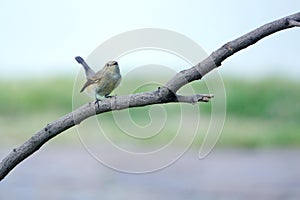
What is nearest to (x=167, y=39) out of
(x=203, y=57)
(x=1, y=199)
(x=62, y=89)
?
(x=203, y=57)

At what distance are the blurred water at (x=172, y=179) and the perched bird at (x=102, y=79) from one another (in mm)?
2719

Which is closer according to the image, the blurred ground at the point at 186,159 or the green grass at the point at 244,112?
the blurred ground at the point at 186,159

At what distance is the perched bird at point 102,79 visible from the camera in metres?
0.98

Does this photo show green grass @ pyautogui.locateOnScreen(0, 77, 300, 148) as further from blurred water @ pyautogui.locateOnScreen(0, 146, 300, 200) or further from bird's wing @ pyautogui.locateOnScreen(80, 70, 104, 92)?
bird's wing @ pyautogui.locateOnScreen(80, 70, 104, 92)

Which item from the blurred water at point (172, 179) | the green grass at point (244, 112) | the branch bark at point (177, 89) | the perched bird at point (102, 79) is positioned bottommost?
the branch bark at point (177, 89)

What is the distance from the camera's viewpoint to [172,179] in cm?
410

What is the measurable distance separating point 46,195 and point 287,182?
1.17 metres

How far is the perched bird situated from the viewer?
0.98 meters

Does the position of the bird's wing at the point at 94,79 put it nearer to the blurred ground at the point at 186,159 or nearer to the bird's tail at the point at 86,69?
the bird's tail at the point at 86,69

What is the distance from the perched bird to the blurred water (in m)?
2.72

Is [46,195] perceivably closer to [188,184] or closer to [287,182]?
[188,184]

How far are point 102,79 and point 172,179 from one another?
3122mm

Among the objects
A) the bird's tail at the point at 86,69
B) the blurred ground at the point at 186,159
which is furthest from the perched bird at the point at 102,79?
the blurred ground at the point at 186,159

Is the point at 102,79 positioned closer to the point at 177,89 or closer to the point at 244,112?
the point at 177,89
